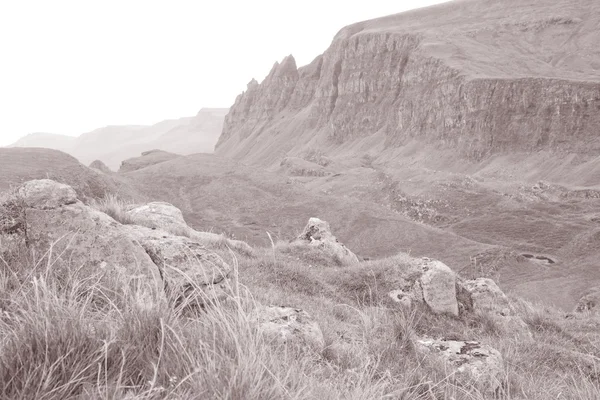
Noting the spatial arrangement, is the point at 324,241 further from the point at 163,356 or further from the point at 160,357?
the point at 160,357

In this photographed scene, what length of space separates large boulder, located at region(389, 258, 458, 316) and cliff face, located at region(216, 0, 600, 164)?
278 ft

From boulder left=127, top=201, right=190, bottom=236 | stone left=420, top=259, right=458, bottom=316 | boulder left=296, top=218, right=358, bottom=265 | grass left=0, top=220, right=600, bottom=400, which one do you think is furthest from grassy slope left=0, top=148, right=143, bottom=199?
grass left=0, top=220, right=600, bottom=400

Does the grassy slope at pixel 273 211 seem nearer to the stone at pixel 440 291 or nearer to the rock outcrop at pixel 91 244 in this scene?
the stone at pixel 440 291

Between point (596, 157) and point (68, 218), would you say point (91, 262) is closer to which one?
point (68, 218)

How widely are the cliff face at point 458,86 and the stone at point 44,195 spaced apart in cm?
9162

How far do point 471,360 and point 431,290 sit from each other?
15.0 feet

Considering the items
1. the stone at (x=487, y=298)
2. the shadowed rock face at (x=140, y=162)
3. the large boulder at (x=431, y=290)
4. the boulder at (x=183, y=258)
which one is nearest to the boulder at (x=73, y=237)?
the boulder at (x=183, y=258)

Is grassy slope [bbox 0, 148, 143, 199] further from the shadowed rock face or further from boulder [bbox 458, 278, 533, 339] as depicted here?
the shadowed rock face

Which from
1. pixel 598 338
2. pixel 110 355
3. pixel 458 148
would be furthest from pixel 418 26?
pixel 110 355

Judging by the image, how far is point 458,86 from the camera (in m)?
101

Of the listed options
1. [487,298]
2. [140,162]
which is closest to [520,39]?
[140,162]

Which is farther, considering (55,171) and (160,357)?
(55,171)

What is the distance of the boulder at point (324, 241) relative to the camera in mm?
15328

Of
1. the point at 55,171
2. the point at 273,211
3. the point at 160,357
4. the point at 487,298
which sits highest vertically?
the point at 55,171
